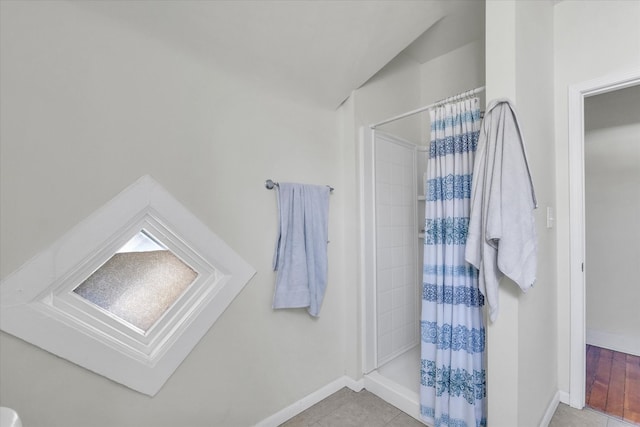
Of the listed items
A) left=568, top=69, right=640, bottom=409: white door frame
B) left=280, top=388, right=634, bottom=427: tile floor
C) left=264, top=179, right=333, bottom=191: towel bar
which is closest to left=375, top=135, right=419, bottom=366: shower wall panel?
left=280, top=388, right=634, bottom=427: tile floor

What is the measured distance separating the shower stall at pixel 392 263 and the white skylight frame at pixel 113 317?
107cm

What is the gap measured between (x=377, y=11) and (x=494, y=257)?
1.43 metres

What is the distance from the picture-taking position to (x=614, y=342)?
8.82 feet

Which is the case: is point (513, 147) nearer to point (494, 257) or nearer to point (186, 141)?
point (494, 257)

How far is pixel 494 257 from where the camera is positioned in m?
1.34

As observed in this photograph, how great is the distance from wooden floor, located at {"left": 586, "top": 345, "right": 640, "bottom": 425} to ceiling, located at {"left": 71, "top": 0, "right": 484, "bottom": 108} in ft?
→ 8.91

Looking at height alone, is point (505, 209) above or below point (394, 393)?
above

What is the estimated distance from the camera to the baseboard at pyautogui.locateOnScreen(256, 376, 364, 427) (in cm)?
175

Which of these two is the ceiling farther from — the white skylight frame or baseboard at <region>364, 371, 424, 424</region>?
baseboard at <region>364, 371, 424, 424</region>

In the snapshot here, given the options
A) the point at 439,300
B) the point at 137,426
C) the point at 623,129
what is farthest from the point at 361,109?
the point at 623,129

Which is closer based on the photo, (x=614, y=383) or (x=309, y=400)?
(x=309, y=400)

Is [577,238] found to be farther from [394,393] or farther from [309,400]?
[309,400]

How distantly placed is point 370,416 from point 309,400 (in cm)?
41

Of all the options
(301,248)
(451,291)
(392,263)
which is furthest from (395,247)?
(301,248)
